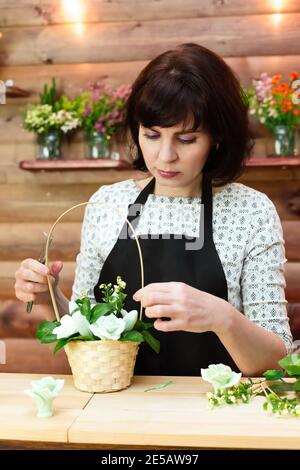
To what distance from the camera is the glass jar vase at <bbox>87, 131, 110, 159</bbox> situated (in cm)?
359

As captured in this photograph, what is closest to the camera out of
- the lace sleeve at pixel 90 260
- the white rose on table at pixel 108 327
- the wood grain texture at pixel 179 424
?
the wood grain texture at pixel 179 424

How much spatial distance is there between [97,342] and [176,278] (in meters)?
0.62

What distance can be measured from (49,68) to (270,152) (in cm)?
145

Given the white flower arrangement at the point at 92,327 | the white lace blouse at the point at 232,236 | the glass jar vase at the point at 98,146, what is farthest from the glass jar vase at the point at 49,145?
the white flower arrangement at the point at 92,327

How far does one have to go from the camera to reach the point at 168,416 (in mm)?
1321

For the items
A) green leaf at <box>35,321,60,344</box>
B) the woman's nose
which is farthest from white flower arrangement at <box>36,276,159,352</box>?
the woman's nose

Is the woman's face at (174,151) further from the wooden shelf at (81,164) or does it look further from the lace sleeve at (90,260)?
the wooden shelf at (81,164)

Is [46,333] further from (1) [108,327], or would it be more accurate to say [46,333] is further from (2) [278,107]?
(2) [278,107]

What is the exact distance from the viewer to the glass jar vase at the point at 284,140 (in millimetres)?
3424

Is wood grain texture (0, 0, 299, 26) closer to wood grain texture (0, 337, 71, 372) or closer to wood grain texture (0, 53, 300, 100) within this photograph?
wood grain texture (0, 53, 300, 100)

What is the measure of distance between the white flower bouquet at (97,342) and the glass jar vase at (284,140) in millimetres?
2174

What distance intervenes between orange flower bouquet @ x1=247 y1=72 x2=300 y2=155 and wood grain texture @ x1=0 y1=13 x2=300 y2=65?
27cm

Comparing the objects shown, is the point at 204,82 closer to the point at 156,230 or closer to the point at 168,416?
the point at 156,230

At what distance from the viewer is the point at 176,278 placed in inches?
79.2
